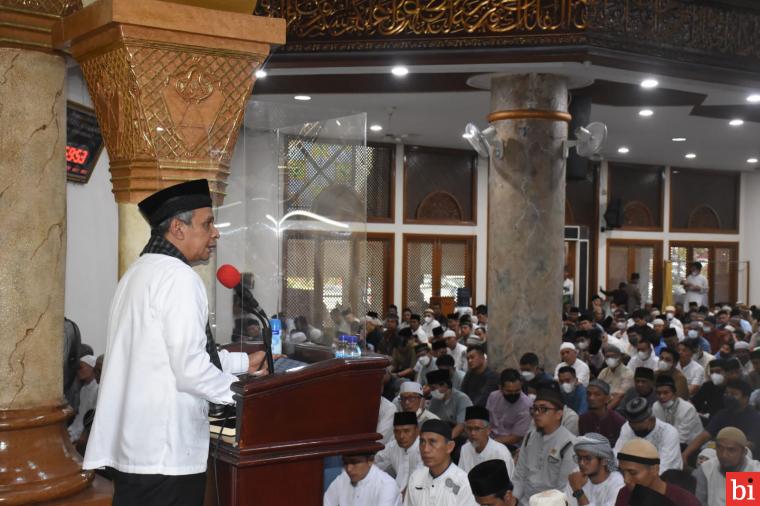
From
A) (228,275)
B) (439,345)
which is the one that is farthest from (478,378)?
(228,275)

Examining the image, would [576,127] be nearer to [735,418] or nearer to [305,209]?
[735,418]

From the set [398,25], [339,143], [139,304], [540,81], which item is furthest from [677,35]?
[139,304]

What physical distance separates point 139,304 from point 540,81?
5.38 metres

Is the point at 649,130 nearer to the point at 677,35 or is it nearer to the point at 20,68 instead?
the point at 677,35

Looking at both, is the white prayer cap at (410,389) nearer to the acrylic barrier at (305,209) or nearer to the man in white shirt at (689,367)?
the acrylic barrier at (305,209)

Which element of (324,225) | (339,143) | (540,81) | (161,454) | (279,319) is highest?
(540,81)

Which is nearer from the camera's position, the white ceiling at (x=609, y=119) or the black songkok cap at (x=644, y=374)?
the black songkok cap at (x=644, y=374)

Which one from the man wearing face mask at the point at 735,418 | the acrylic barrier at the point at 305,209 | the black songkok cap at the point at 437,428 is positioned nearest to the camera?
the acrylic barrier at the point at 305,209

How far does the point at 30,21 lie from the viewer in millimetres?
2773

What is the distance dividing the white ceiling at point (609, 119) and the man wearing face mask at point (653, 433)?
8.39ft

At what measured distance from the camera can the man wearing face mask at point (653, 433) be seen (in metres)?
5.46

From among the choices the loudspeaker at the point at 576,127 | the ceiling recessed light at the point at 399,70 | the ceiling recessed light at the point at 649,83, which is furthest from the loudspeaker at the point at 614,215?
the ceiling recessed light at the point at 399,70

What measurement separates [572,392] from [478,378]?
85cm

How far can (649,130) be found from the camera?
38.3 ft
